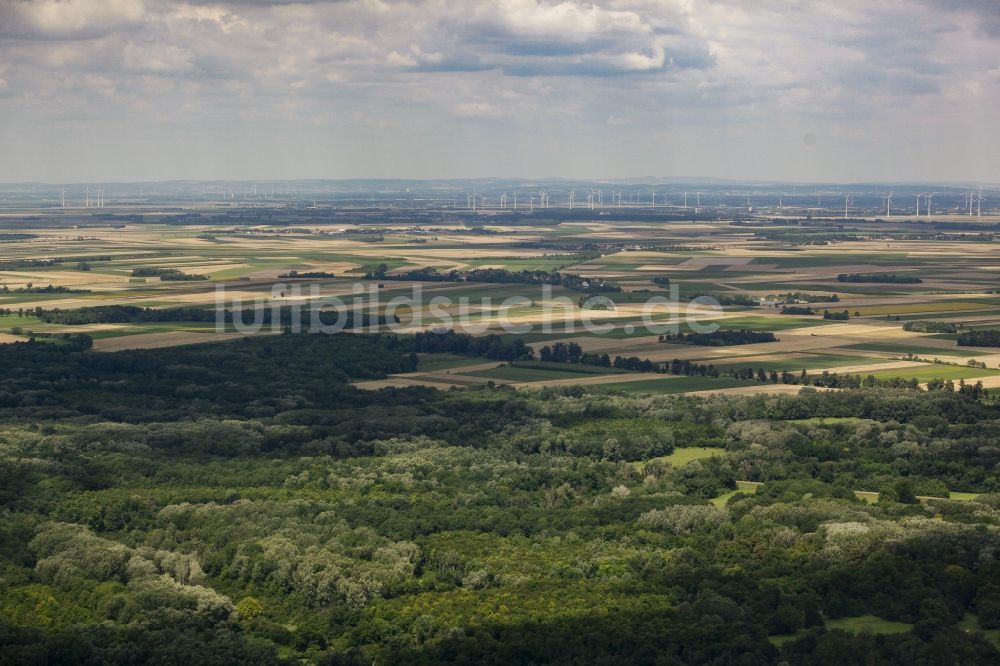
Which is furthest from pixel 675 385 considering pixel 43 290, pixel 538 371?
pixel 43 290

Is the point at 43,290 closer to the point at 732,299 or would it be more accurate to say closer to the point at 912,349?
the point at 732,299

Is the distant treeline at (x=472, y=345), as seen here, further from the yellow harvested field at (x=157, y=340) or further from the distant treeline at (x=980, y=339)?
the distant treeline at (x=980, y=339)

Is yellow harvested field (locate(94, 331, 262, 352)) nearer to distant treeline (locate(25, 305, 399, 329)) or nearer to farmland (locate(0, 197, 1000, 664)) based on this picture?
farmland (locate(0, 197, 1000, 664))

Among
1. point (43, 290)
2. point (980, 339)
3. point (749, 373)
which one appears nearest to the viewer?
point (749, 373)

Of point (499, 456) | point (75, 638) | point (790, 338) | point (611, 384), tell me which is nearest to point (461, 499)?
point (499, 456)

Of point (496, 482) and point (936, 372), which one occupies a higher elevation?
point (936, 372)

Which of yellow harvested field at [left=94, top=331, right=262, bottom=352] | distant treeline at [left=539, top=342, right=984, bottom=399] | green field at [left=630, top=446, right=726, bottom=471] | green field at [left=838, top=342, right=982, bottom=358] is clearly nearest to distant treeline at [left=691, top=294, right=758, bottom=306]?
green field at [left=838, top=342, right=982, bottom=358]
